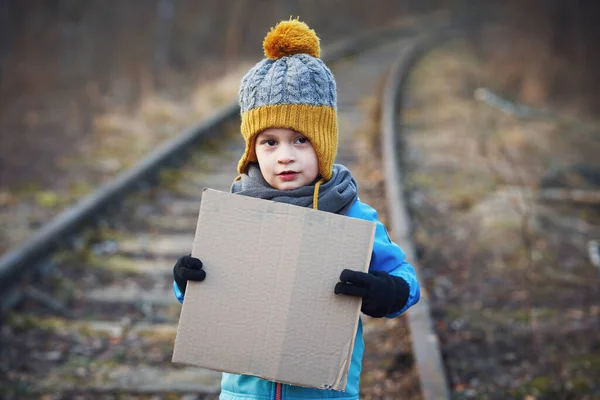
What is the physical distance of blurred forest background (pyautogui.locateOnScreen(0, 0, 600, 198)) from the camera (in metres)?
11.2

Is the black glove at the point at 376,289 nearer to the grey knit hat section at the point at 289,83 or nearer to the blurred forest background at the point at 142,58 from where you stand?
the grey knit hat section at the point at 289,83

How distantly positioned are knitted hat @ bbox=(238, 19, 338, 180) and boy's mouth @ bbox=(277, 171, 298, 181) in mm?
83

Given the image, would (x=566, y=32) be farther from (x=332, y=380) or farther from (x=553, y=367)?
(x=332, y=380)

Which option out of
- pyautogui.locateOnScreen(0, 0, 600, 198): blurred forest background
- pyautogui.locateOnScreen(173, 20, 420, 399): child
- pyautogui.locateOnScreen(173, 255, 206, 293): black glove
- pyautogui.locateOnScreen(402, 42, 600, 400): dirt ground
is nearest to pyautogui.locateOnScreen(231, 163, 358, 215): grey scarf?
pyautogui.locateOnScreen(173, 20, 420, 399): child

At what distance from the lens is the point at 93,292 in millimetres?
4578

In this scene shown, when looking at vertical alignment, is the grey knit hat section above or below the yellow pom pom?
below

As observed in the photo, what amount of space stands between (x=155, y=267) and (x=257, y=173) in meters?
2.94

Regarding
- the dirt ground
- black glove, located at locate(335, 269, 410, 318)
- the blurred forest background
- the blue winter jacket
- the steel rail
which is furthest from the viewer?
the blurred forest background

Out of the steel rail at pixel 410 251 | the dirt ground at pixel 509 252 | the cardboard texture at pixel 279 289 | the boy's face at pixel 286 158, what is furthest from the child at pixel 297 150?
the dirt ground at pixel 509 252

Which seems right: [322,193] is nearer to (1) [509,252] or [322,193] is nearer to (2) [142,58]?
(1) [509,252]

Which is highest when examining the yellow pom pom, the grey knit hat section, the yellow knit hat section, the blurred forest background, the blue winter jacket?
the blurred forest background

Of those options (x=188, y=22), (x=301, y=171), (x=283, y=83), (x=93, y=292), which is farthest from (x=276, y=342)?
(x=188, y=22)

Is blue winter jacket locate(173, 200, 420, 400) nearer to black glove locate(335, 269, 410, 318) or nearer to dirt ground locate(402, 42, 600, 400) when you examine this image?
black glove locate(335, 269, 410, 318)

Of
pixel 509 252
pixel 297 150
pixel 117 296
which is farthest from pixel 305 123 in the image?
pixel 509 252
